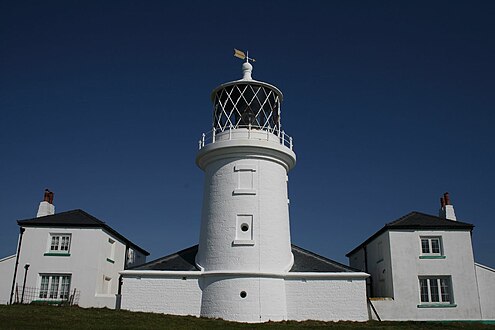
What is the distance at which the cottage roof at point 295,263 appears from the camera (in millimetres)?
20750

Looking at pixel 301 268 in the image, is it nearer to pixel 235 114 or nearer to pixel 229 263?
pixel 229 263

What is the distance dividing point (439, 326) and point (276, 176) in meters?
8.79

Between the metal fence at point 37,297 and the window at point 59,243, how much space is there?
2009 mm

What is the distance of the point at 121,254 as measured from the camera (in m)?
28.1

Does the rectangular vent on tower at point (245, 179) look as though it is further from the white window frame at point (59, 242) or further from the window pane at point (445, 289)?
the window pane at point (445, 289)

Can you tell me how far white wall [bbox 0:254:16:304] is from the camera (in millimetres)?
24000

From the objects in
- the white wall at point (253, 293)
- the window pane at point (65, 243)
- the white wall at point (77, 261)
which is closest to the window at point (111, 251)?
the white wall at point (77, 261)

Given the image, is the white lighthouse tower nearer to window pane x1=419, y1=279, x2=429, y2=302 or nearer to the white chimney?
window pane x1=419, y1=279, x2=429, y2=302

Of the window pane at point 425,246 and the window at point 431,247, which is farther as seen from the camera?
the window pane at point 425,246

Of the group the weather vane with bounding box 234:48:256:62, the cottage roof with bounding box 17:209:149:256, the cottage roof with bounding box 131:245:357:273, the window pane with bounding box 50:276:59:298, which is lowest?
the window pane with bounding box 50:276:59:298

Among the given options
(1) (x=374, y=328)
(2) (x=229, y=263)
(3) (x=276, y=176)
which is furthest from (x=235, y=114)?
(1) (x=374, y=328)

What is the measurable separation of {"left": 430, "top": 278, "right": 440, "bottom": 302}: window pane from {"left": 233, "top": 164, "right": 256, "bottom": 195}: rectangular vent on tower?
1001 cm

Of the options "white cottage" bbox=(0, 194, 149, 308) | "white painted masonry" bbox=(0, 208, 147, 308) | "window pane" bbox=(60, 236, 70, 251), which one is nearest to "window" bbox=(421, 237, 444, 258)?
"white cottage" bbox=(0, 194, 149, 308)

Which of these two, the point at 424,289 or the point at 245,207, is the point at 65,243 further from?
the point at 424,289
